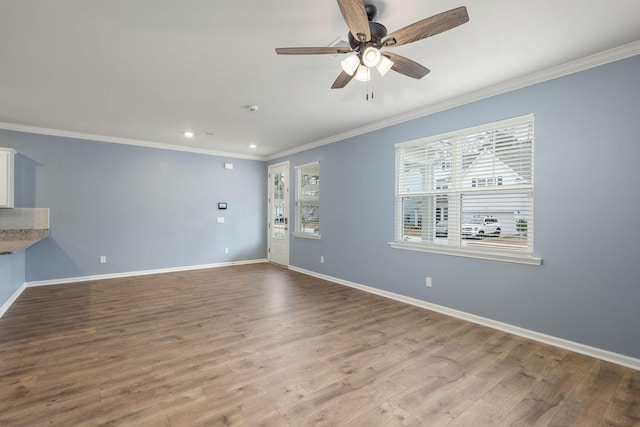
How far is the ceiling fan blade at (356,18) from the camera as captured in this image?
1.64m

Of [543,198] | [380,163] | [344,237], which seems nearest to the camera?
[543,198]

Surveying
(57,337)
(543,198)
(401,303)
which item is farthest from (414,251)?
(57,337)

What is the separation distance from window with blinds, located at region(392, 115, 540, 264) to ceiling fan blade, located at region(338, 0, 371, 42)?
218cm

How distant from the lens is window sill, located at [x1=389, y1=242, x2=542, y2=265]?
3090mm

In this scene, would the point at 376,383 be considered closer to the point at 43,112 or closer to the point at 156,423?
the point at 156,423

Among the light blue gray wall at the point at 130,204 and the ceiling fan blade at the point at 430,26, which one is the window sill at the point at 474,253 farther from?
the light blue gray wall at the point at 130,204

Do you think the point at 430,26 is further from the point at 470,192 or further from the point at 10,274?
the point at 10,274

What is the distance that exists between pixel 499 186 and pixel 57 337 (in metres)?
4.80

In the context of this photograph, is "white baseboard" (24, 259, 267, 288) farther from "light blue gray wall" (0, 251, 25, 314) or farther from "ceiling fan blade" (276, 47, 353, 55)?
"ceiling fan blade" (276, 47, 353, 55)

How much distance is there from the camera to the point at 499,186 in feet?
10.8

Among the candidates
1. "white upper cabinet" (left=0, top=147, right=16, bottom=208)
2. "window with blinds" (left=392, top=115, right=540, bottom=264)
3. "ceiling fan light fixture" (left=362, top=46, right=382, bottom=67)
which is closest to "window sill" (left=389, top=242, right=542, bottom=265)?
"window with blinds" (left=392, top=115, right=540, bottom=264)

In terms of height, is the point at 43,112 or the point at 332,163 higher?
the point at 43,112

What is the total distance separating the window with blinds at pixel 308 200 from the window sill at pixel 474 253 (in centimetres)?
209

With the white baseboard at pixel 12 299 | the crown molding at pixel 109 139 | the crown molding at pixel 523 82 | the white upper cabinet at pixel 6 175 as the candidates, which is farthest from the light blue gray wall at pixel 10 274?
the crown molding at pixel 523 82
